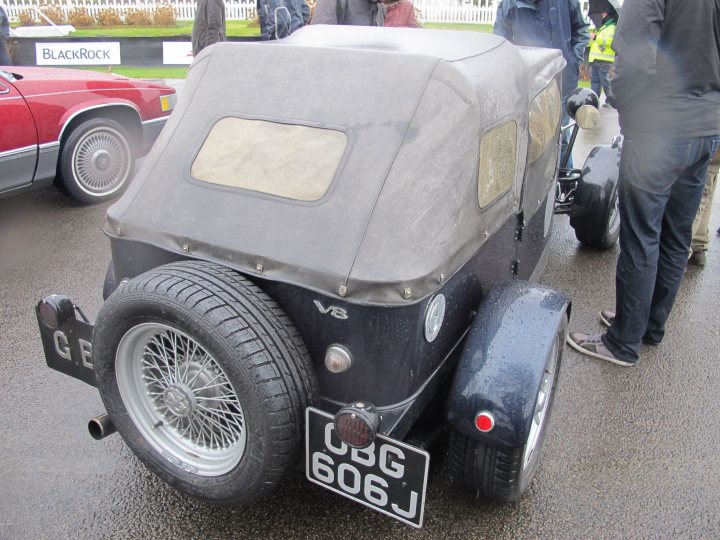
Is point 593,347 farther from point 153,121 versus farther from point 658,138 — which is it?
point 153,121

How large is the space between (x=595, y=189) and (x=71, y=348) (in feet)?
11.9

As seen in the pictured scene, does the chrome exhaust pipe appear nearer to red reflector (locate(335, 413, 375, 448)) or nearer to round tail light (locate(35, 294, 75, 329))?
round tail light (locate(35, 294, 75, 329))

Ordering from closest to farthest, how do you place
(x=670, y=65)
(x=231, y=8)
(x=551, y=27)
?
(x=670, y=65) < (x=551, y=27) < (x=231, y=8)

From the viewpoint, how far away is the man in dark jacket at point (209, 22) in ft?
23.7

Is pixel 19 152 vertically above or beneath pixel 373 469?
above

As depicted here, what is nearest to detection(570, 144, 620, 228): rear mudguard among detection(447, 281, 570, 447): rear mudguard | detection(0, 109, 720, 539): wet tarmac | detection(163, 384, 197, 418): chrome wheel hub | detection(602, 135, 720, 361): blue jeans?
detection(0, 109, 720, 539): wet tarmac

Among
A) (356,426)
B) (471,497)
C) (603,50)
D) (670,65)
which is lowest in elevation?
(471,497)

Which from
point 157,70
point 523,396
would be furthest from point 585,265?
point 157,70

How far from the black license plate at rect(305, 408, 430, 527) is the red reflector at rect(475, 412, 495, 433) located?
332mm

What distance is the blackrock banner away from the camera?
48.6ft

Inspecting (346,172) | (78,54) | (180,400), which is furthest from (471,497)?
(78,54)

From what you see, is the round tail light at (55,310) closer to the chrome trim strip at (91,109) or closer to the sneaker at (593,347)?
the sneaker at (593,347)

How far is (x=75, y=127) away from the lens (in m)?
5.36

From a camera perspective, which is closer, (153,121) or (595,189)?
(595,189)
